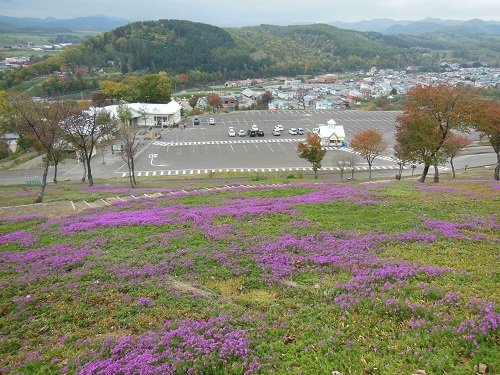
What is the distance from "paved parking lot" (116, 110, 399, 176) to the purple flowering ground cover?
38.8 m

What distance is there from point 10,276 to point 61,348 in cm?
596

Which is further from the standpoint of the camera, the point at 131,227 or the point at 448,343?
the point at 131,227

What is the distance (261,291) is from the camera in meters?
11.4

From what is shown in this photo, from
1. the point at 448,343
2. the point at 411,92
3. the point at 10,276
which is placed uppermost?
the point at 411,92

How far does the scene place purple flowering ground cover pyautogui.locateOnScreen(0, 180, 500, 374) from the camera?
26.7 feet

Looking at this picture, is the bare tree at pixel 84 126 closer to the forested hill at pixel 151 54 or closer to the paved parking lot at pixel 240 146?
the paved parking lot at pixel 240 146

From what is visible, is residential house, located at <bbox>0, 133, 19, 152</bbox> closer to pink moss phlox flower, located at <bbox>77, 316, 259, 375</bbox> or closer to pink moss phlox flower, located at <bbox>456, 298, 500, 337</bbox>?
pink moss phlox flower, located at <bbox>77, 316, 259, 375</bbox>

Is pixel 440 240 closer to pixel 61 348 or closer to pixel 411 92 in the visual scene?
pixel 61 348

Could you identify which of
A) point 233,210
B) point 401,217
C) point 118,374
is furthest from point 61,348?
point 401,217

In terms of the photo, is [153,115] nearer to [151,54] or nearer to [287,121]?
[287,121]

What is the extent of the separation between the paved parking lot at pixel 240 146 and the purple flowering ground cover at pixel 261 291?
3876cm

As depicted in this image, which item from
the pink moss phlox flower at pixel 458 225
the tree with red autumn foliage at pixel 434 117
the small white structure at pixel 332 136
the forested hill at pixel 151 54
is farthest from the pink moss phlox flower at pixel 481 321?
the forested hill at pixel 151 54

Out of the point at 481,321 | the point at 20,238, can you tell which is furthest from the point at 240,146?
the point at 481,321

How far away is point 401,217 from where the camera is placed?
55.8 ft
